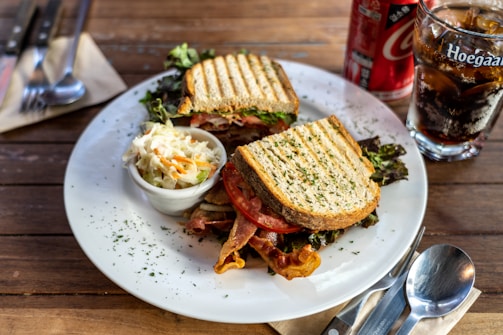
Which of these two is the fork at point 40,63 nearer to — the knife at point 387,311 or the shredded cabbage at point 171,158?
the shredded cabbage at point 171,158

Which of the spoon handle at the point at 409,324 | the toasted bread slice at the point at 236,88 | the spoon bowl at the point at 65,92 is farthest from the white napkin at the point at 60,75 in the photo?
the spoon handle at the point at 409,324

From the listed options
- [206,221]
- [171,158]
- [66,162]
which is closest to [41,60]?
[66,162]

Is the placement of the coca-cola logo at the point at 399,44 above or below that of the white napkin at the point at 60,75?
above

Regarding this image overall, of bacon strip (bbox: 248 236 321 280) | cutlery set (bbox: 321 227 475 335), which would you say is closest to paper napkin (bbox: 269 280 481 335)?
cutlery set (bbox: 321 227 475 335)

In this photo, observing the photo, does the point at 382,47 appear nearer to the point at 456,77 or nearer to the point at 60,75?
the point at 456,77

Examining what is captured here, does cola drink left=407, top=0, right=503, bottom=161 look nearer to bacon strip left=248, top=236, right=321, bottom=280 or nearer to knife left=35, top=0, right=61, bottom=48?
bacon strip left=248, top=236, right=321, bottom=280

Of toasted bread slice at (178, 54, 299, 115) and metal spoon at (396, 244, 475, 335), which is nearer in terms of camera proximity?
metal spoon at (396, 244, 475, 335)

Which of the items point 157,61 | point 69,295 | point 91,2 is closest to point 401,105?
point 157,61
